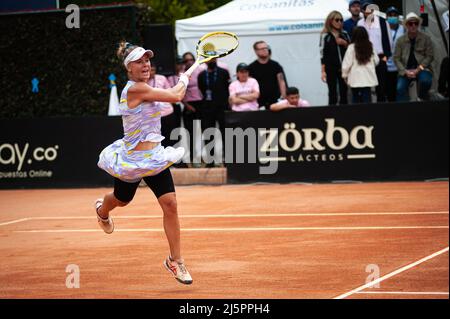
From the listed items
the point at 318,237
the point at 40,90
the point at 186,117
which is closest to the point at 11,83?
the point at 40,90

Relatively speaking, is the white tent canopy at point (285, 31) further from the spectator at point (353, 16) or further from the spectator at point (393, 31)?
the spectator at point (393, 31)

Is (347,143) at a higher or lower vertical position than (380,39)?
lower

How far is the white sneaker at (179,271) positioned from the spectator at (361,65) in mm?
8469

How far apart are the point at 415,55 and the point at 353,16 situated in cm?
137

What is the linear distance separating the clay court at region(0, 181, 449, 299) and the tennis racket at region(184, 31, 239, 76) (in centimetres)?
191

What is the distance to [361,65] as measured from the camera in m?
15.4

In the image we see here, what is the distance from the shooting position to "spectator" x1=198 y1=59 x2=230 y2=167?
54.5 feet

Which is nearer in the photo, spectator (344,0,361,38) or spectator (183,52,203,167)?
spectator (344,0,361,38)

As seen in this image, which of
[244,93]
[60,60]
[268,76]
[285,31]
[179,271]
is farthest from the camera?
[60,60]

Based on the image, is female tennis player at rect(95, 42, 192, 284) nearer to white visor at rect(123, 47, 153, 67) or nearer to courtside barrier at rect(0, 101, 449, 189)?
white visor at rect(123, 47, 153, 67)

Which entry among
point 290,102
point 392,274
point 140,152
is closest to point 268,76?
point 290,102

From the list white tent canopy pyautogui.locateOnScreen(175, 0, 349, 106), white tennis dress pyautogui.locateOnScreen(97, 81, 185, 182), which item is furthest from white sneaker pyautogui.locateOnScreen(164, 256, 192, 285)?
white tent canopy pyautogui.locateOnScreen(175, 0, 349, 106)

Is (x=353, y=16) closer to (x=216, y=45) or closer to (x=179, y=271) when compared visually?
(x=216, y=45)

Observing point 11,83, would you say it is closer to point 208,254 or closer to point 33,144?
point 33,144
